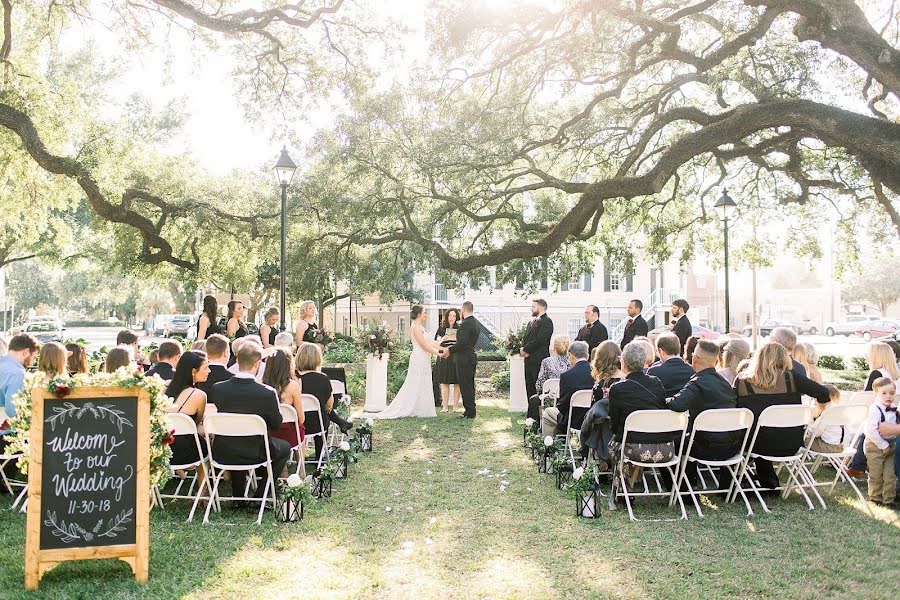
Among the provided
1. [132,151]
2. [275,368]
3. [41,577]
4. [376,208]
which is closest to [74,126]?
[132,151]

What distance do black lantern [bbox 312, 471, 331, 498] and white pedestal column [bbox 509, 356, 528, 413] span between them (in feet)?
24.0

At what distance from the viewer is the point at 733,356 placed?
781cm

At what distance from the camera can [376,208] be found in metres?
17.2

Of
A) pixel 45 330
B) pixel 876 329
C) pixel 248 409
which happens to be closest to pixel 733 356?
pixel 248 409

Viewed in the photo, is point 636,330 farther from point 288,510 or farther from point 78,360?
point 78,360

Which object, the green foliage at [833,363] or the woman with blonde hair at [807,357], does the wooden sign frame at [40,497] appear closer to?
the woman with blonde hair at [807,357]

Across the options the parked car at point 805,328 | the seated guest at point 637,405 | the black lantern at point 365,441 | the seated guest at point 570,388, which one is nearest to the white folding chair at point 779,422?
the seated guest at point 637,405

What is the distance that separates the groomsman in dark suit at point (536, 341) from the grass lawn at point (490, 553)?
547 cm

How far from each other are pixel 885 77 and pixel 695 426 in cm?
598

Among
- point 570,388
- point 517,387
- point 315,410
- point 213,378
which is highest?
point 213,378

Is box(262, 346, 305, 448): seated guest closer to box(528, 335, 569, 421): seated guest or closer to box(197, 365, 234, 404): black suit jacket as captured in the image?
box(197, 365, 234, 404): black suit jacket

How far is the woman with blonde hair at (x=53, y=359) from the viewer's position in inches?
262

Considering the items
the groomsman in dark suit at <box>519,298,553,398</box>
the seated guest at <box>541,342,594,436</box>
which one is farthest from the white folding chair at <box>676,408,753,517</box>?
the groomsman in dark suit at <box>519,298,553,398</box>

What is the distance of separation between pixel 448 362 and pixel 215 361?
7.16 metres
